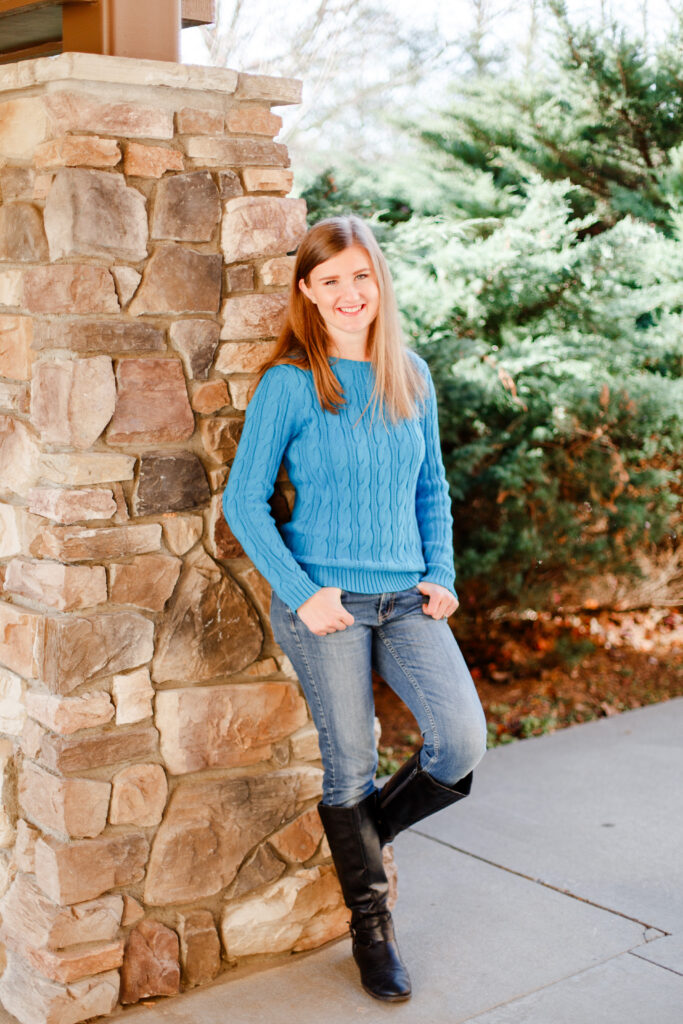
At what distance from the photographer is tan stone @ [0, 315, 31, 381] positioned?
7.91 ft

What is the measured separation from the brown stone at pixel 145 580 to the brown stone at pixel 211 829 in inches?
18.5

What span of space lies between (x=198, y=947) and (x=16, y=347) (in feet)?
4.97

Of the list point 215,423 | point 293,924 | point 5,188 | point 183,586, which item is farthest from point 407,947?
point 5,188

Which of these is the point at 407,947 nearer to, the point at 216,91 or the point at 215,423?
the point at 215,423

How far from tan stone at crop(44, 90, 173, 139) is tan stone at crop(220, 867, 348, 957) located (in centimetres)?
187

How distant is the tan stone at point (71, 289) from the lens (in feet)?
7.59

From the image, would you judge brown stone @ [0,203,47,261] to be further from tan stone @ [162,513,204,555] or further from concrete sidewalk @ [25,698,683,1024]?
concrete sidewalk @ [25,698,683,1024]

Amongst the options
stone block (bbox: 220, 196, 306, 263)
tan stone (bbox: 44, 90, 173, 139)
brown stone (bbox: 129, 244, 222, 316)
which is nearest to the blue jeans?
brown stone (bbox: 129, 244, 222, 316)

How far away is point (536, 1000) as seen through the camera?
2.46 metres

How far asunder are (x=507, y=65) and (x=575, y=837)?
19.0 ft

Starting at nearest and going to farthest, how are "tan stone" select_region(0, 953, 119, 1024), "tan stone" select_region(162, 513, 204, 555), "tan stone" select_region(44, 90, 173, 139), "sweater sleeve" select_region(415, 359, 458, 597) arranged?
"tan stone" select_region(44, 90, 173, 139) → "tan stone" select_region(0, 953, 119, 1024) → "tan stone" select_region(162, 513, 204, 555) → "sweater sleeve" select_region(415, 359, 458, 597)

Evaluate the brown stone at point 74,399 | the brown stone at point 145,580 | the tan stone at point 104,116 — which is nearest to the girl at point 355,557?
the brown stone at point 145,580

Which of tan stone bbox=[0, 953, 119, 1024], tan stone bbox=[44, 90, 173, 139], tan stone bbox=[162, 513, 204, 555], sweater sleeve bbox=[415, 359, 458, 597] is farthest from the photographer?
sweater sleeve bbox=[415, 359, 458, 597]

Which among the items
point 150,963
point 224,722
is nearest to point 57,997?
point 150,963
